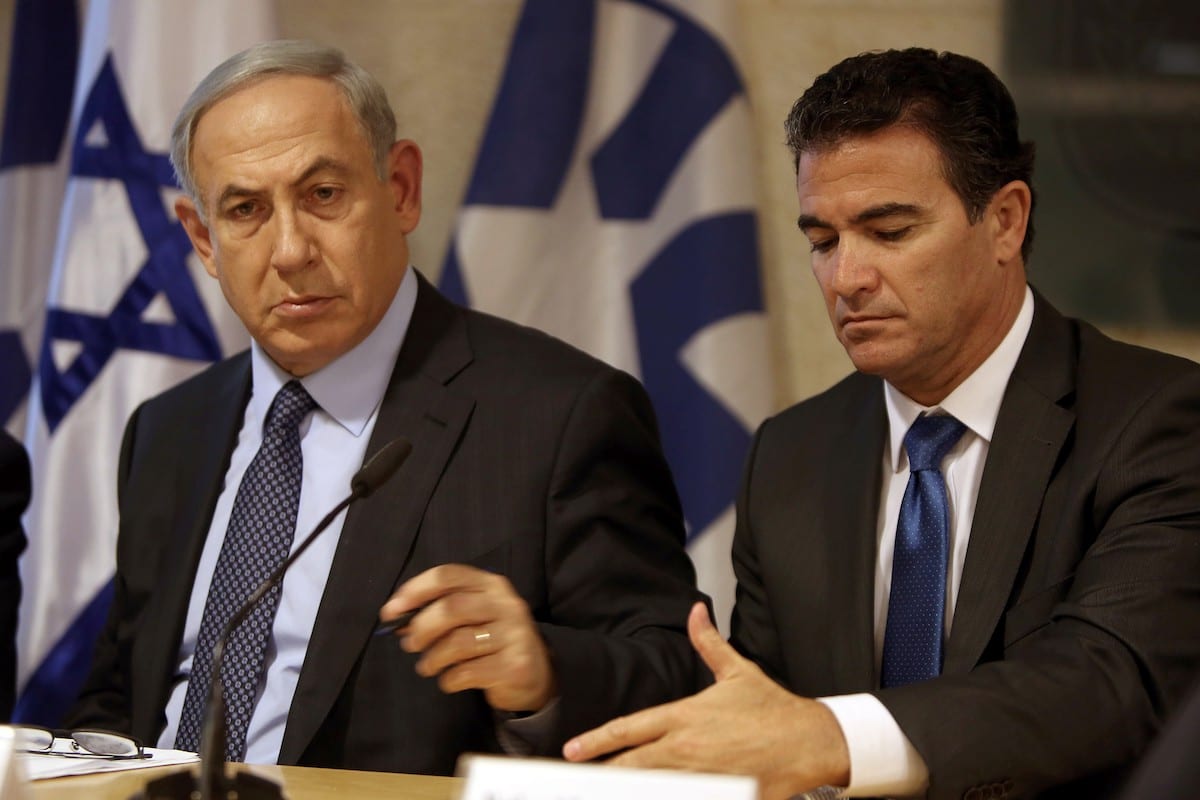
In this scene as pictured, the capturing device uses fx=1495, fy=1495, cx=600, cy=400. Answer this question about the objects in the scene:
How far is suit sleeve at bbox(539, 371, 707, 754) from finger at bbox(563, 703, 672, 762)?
483 millimetres

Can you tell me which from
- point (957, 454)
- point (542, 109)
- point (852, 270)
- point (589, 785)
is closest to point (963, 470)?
point (957, 454)

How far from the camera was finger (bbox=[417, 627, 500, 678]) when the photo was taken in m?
1.77

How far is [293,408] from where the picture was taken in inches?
97.4

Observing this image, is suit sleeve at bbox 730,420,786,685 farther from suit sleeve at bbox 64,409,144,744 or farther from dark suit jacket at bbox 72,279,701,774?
suit sleeve at bbox 64,409,144,744

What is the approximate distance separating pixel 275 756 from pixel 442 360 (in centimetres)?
69

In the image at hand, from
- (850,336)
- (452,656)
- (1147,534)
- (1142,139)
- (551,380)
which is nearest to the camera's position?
(452,656)

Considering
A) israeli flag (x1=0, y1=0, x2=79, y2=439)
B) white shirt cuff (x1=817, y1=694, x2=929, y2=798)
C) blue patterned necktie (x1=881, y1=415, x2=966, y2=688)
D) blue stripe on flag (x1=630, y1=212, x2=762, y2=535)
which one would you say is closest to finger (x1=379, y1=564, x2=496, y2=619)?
white shirt cuff (x1=817, y1=694, x2=929, y2=798)

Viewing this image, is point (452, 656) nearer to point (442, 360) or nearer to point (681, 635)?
point (681, 635)

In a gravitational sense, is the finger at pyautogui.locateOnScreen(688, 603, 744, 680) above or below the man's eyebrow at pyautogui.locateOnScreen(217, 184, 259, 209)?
below

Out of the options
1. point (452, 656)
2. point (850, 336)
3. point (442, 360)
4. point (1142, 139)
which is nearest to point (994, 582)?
point (850, 336)

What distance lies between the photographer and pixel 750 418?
3277mm

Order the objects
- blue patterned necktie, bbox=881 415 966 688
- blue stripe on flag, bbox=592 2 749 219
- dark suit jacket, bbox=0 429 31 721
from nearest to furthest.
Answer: blue patterned necktie, bbox=881 415 966 688 < dark suit jacket, bbox=0 429 31 721 < blue stripe on flag, bbox=592 2 749 219

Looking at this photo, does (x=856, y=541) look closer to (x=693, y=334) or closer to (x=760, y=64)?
(x=693, y=334)

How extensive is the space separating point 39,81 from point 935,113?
2368mm
